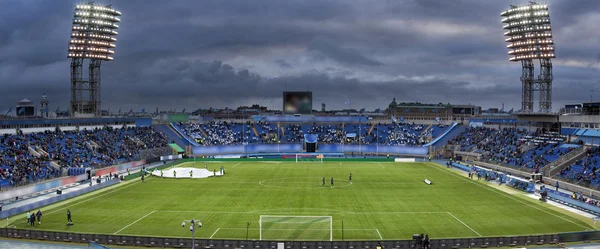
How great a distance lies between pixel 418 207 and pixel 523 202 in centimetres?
A: 1085

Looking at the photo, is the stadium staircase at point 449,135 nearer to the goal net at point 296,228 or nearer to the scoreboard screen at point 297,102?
the scoreboard screen at point 297,102

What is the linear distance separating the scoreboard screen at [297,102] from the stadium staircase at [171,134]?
27.1 metres

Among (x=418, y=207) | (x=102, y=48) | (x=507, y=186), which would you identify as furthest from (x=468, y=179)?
(x=102, y=48)

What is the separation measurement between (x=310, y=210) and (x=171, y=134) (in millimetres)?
64187

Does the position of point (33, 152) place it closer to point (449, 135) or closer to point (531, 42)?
point (449, 135)

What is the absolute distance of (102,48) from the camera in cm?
8800

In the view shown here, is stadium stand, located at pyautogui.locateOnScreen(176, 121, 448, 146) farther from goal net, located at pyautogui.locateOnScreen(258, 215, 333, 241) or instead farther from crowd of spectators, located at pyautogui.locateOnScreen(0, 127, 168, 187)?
goal net, located at pyautogui.locateOnScreen(258, 215, 333, 241)

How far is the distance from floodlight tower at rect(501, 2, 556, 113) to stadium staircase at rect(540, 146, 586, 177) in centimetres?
2645

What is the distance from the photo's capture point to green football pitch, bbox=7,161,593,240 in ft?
105

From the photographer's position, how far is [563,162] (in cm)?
5747

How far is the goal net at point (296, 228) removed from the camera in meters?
30.3

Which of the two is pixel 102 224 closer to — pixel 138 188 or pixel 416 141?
pixel 138 188

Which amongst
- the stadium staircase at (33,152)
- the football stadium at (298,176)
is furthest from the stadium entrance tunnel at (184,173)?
the stadium staircase at (33,152)

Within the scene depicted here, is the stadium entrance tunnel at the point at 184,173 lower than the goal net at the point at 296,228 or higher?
higher
